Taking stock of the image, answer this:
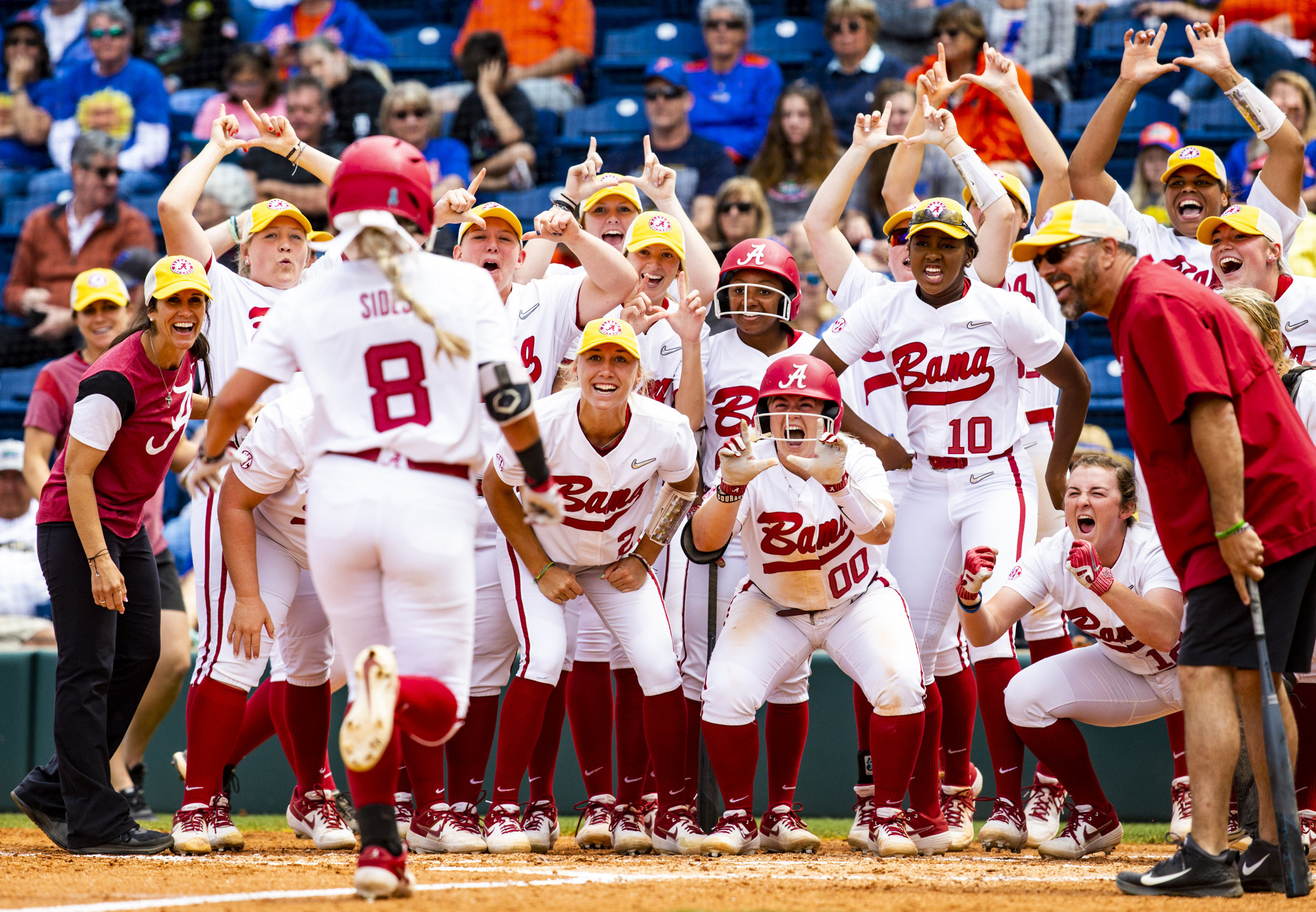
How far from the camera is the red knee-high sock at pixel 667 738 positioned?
4.71 meters

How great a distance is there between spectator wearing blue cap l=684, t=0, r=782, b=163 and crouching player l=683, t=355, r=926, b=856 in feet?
17.7

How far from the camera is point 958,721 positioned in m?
5.11

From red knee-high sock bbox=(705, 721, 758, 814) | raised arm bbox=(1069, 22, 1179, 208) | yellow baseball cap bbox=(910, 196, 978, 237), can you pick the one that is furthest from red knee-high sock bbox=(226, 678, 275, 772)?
raised arm bbox=(1069, 22, 1179, 208)

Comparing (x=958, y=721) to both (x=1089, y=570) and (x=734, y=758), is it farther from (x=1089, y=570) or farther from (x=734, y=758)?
(x=1089, y=570)

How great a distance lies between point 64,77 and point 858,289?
7736 mm

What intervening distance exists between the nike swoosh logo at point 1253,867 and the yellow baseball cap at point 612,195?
333cm

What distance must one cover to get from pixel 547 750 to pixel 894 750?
1.26 metres

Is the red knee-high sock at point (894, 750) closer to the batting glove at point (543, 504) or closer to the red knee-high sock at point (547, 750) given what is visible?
the red knee-high sock at point (547, 750)

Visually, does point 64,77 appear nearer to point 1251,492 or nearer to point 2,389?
point 2,389

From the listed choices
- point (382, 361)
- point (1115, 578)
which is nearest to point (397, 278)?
point (382, 361)

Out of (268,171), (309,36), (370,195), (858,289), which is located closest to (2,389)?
(268,171)

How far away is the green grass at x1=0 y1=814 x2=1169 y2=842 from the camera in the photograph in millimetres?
5746

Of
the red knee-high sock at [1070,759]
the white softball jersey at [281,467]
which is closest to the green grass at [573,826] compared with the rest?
the red knee-high sock at [1070,759]

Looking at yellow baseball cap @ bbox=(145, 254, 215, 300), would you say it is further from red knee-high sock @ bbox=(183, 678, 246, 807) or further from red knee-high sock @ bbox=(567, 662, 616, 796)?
red knee-high sock @ bbox=(567, 662, 616, 796)
